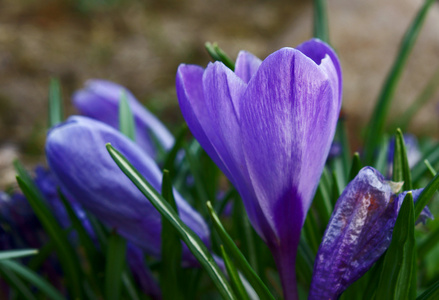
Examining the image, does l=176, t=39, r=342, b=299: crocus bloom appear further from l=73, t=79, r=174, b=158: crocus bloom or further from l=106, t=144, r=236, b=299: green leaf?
l=73, t=79, r=174, b=158: crocus bloom

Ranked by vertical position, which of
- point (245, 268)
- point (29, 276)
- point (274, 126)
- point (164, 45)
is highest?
point (274, 126)

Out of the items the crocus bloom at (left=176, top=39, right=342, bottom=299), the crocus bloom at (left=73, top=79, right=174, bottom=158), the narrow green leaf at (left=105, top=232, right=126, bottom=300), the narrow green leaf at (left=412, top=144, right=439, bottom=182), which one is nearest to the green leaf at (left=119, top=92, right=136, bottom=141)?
the crocus bloom at (left=73, top=79, right=174, bottom=158)

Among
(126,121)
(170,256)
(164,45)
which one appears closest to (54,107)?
(126,121)

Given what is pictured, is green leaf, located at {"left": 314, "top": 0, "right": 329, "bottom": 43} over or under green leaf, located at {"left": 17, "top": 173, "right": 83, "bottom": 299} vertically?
over

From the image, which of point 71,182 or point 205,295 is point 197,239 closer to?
point 71,182

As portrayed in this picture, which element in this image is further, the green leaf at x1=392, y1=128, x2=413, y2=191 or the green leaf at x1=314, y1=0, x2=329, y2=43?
the green leaf at x1=314, y1=0, x2=329, y2=43

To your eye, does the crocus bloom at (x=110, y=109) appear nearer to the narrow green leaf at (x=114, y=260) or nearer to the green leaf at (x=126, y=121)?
the green leaf at (x=126, y=121)

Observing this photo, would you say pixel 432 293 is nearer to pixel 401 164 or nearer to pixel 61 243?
pixel 401 164

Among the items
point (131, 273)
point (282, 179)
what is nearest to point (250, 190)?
point (282, 179)
